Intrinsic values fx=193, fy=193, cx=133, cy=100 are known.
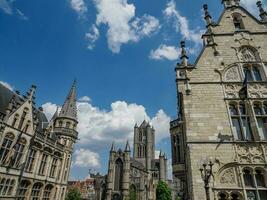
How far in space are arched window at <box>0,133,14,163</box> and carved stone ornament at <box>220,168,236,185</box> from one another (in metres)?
21.9

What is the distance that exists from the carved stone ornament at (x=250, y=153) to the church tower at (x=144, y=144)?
8450 cm

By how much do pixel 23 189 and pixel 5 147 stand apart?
687 cm

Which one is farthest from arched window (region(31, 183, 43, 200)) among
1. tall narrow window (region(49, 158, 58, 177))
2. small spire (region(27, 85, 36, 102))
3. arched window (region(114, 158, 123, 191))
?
arched window (region(114, 158, 123, 191))

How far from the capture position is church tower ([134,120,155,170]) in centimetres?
9297

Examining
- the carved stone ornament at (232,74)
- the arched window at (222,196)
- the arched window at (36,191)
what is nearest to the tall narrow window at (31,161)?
the arched window at (36,191)

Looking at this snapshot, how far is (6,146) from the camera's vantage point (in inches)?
845

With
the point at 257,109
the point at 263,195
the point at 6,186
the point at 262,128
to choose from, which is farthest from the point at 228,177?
the point at 6,186

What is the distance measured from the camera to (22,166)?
935 inches

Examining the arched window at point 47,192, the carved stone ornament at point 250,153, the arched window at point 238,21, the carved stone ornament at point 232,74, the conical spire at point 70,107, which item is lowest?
the arched window at point 47,192

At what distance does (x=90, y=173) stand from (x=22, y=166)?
88.7 meters

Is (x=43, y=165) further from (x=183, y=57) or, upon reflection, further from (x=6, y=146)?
(x=183, y=57)

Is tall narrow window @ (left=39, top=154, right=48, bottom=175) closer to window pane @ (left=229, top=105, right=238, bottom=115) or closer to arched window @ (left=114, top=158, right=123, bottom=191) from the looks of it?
window pane @ (left=229, top=105, right=238, bottom=115)

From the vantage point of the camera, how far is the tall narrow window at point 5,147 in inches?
827

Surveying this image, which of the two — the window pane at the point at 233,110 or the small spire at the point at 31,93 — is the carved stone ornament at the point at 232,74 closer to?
the window pane at the point at 233,110
